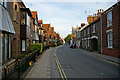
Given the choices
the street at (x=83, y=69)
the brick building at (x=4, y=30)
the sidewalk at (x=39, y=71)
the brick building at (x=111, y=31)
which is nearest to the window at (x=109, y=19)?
the brick building at (x=111, y=31)

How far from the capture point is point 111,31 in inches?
635

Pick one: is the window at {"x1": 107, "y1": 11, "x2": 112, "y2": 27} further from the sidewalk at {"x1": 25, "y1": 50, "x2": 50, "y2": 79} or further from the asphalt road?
the sidewalk at {"x1": 25, "y1": 50, "x2": 50, "y2": 79}

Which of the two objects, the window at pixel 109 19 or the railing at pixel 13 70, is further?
the window at pixel 109 19

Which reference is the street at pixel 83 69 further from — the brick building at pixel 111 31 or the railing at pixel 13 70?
the brick building at pixel 111 31

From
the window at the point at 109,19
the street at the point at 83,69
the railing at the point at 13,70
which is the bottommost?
the street at the point at 83,69

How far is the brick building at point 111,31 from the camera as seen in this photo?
14.4 m

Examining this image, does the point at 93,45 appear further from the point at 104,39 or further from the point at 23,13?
the point at 23,13

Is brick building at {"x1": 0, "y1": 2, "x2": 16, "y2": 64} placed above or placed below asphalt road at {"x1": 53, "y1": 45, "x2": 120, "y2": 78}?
above

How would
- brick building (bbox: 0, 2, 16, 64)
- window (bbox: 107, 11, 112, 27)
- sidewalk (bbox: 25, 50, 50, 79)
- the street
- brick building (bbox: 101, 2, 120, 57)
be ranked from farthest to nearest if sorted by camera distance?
window (bbox: 107, 11, 112, 27) → brick building (bbox: 101, 2, 120, 57) → brick building (bbox: 0, 2, 16, 64) → the street → sidewalk (bbox: 25, 50, 50, 79)

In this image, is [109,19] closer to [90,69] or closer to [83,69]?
[90,69]

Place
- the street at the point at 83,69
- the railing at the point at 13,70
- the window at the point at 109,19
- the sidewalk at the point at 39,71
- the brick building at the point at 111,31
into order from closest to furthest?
1. the railing at the point at 13,70
2. the sidewalk at the point at 39,71
3. the street at the point at 83,69
4. the brick building at the point at 111,31
5. the window at the point at 109,19

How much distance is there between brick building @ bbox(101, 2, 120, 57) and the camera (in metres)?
14.4

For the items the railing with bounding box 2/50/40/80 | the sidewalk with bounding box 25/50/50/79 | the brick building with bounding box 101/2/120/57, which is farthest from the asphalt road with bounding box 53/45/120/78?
the brick building with bounding box 101/2/120/57

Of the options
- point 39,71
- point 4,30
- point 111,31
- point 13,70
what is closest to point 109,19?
point 111,31
